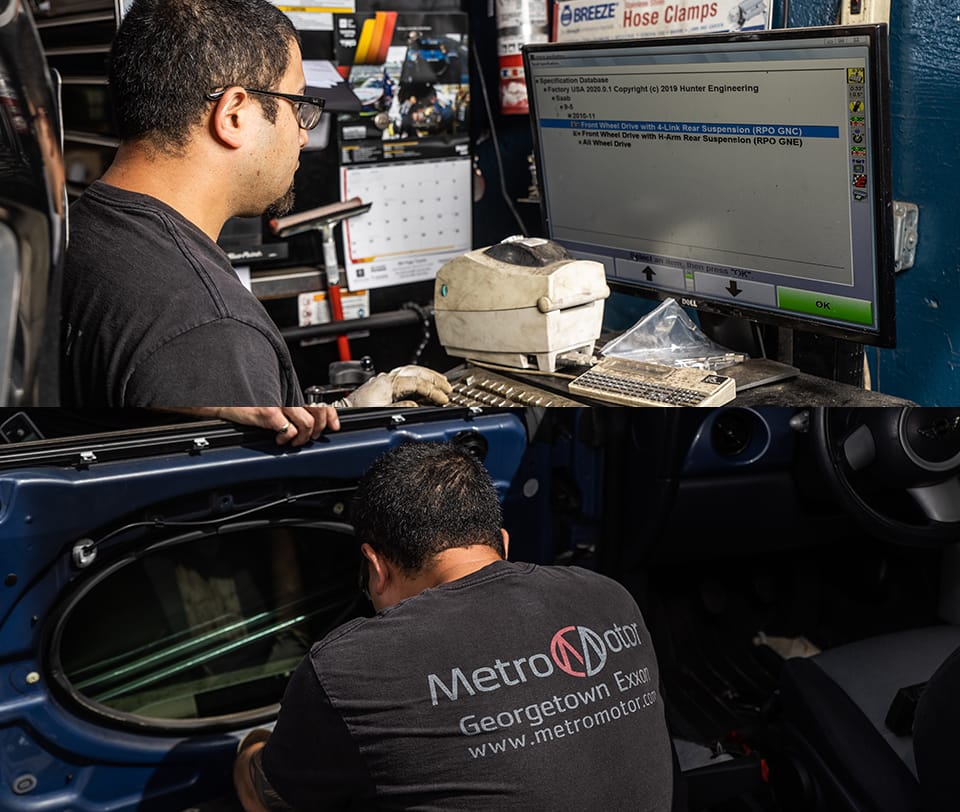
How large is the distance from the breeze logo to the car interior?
28.1 inches

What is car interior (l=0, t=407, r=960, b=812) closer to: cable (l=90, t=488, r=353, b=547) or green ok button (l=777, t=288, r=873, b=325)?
cable (l=90, t=488, r=353, b=547)

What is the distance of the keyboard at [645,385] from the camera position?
1.04 meters

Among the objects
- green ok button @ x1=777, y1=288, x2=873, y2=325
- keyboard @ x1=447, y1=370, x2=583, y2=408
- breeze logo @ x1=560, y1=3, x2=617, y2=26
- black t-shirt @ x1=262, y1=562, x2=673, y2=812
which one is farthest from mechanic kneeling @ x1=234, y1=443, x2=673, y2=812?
breeze logo @ x1=560, y1=3, x2=617, y2=26

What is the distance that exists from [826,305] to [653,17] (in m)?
0.74

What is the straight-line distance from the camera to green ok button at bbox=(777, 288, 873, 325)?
1158 millimetres

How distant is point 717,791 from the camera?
1.61 m

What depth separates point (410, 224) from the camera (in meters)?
1.71

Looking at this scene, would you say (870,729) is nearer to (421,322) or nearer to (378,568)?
(378,568)

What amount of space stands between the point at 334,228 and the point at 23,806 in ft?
3.22

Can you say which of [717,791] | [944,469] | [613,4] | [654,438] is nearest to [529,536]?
[654,438]

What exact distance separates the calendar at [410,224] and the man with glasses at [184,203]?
626 mm

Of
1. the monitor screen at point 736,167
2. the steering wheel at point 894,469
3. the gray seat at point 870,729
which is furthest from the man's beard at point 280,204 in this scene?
the gray seat at point 870,729

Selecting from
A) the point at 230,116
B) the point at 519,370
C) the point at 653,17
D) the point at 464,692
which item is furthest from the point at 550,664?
the point at 653,17

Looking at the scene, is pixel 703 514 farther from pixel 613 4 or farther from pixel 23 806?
pixel 23 806
